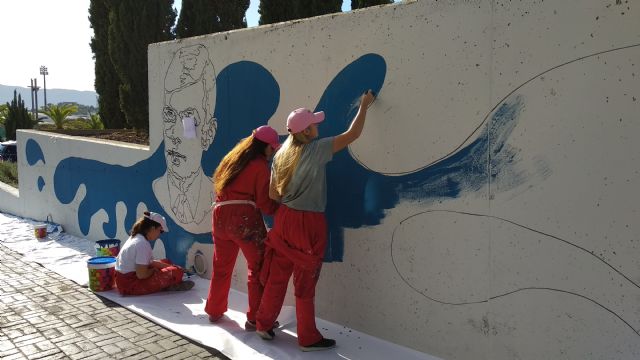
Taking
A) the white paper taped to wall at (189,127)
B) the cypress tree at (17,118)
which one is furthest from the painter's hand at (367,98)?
the cypress tree at (17,118)

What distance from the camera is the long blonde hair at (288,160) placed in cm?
407

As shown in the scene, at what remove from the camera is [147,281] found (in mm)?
5586

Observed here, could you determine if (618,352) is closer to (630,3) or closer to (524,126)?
(524,126)

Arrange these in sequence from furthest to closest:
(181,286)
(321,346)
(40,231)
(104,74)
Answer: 1. (104,74)
2. (40,231)
3. (181,286)
4. (321,346)

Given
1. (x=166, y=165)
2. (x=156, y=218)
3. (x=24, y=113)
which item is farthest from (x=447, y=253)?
(x=24, y=113)

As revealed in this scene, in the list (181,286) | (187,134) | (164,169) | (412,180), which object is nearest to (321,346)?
(412,180)

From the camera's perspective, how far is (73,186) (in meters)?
8.38

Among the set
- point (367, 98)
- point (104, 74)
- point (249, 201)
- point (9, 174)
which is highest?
point (104, 74)

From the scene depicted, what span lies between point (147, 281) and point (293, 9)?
6896 mm

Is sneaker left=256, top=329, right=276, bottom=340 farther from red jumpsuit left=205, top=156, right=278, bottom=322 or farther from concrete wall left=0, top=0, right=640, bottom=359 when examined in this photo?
concrete wall left=0, top=0, right=640, bottom=359

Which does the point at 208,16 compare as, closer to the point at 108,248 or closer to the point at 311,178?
the point at 108,248

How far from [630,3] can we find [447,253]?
72.3 inches

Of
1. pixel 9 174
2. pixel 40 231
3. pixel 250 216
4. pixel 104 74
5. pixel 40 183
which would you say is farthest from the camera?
pixel 104 74

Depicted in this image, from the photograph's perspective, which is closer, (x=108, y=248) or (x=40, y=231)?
(x=108, y=248)
